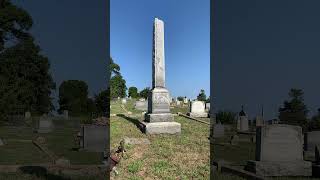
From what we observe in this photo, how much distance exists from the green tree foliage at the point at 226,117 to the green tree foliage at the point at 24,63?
13.1m

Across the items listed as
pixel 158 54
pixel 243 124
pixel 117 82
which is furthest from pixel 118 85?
pixel 158 54

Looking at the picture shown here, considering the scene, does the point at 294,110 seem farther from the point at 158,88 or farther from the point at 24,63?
the point at 24,63

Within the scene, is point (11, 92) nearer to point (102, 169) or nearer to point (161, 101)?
point (161, 101)

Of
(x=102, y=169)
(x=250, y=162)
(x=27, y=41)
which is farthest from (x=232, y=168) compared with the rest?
(x=27, y=41)

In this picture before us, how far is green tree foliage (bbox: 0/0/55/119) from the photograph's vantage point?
3019cm

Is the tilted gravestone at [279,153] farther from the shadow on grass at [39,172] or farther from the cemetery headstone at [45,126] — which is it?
the cemetery headstone at [45,126]

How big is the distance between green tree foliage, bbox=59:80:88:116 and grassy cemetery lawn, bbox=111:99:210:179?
105ft

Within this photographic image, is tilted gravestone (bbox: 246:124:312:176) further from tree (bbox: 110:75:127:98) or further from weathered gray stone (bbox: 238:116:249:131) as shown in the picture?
tree (bbox: 110:75:127:98)

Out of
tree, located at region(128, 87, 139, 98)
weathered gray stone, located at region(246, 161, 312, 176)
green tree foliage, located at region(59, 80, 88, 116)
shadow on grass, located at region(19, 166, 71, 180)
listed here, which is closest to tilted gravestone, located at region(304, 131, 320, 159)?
weathered gray stone, located at region(246, 161, 312, 176)

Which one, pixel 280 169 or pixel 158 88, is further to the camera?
pixel 158 88

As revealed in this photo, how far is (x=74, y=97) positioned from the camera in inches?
2052

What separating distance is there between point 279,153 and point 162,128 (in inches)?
238

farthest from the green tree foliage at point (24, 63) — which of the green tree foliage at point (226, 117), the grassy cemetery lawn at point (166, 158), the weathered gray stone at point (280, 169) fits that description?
the weathered gray stone at point (280, 169)

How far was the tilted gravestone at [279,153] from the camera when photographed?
8250 mm
